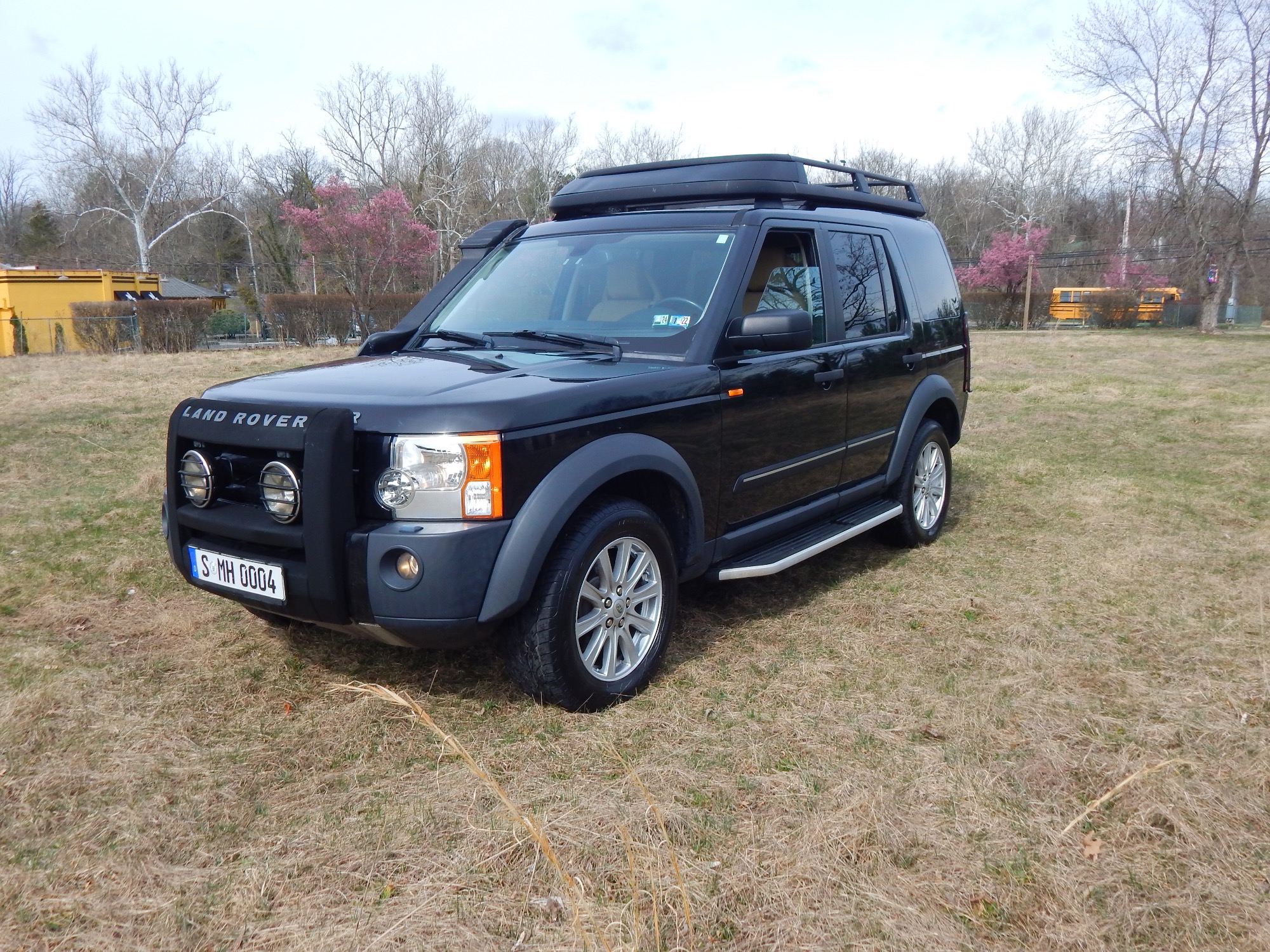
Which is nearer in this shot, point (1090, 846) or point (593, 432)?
point (1090, 846)

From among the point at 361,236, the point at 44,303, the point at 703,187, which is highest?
the point at 361,236

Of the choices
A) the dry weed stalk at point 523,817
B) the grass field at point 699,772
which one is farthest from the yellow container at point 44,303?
the dry weed stalk at point 523,817

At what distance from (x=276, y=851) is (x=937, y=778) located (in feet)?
6.76

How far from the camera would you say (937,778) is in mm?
3115

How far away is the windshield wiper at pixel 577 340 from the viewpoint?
404 centimetres

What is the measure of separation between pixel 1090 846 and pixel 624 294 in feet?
9.35

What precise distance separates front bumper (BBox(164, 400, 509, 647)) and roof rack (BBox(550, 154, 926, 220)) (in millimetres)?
2361

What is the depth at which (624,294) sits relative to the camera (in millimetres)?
4359

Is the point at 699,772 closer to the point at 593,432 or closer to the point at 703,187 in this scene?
the point at 593,432

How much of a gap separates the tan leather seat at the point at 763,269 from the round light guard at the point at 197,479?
2316 mm

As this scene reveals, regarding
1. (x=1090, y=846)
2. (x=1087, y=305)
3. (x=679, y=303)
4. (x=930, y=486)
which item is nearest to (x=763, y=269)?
(x=679, y=303)

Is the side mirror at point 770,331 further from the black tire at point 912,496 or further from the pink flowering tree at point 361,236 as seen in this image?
the pink flowering tree at point 361,236

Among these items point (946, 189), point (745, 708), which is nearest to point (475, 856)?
point (745, 708)

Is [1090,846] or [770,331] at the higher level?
[770,331]
